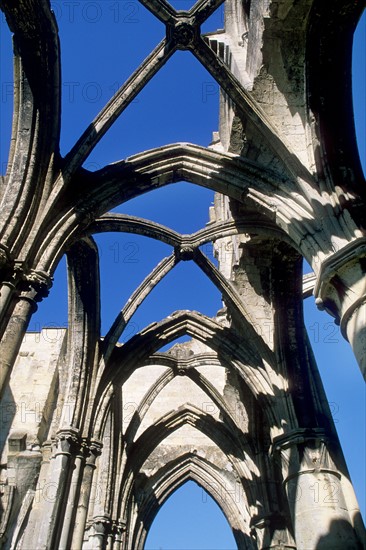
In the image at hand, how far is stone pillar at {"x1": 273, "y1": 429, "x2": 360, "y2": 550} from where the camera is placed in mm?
5906

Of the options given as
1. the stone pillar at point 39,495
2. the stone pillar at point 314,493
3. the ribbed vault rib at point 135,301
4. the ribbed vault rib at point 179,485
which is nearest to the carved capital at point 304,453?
the stone pillar at point 314,493

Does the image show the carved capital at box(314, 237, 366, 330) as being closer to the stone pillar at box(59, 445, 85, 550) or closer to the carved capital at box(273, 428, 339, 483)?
the carved capital at box(273, 428, 339, 483)

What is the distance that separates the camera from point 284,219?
577cm

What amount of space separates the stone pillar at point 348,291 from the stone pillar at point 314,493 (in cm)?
266

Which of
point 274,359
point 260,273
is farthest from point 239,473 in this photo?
point 260,273

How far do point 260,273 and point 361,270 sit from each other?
4030 millimetres

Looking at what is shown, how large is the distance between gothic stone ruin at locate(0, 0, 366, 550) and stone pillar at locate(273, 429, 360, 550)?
0.02m

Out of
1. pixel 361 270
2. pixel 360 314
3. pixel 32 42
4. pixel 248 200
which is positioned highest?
pixel 32 42

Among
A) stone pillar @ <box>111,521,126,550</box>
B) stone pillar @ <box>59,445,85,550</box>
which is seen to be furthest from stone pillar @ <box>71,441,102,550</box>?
stone pillar @ <box>111,521,126,550</box>

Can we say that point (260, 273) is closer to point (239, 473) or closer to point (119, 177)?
point (119, 177)

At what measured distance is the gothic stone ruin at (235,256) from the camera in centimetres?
532

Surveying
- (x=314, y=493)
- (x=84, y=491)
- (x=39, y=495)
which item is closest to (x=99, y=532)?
(x=39, y=495)

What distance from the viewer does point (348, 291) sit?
179 inches

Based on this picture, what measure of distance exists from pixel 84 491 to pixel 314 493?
11.2ft
